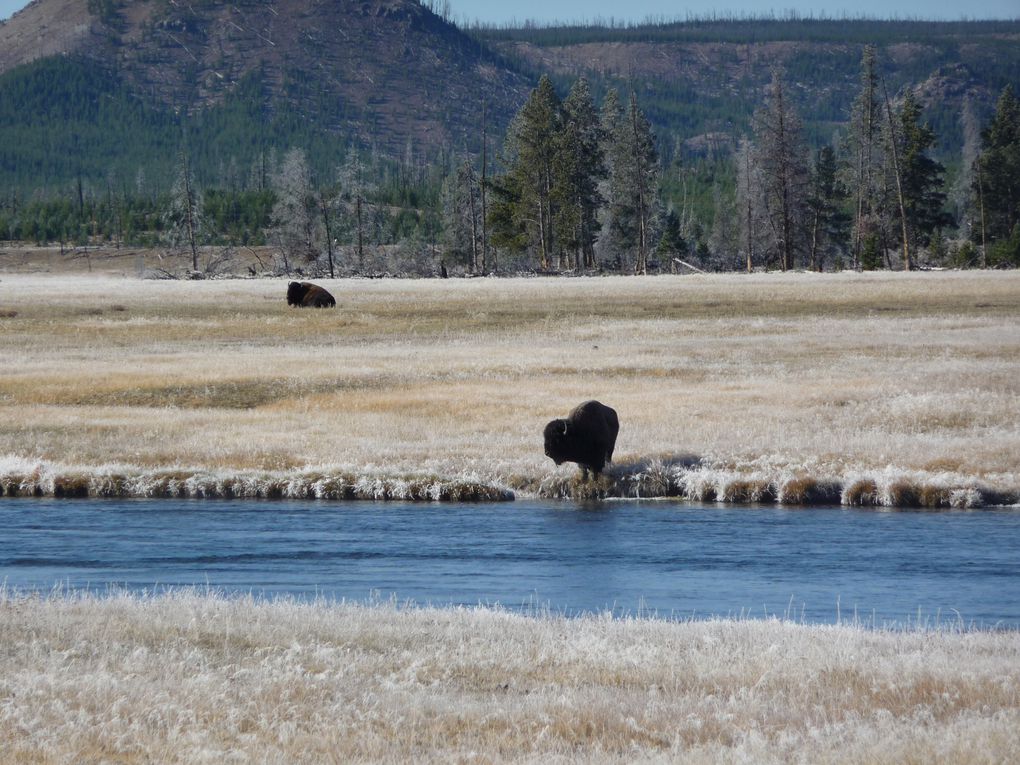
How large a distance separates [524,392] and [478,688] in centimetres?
2257

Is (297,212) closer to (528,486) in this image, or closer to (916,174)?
(916,174)

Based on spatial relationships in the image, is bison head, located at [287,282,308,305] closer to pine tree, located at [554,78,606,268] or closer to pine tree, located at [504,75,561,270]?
pine tree, located at [504,75,561,270]

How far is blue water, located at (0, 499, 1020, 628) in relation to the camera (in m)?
15.2

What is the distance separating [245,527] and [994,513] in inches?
462

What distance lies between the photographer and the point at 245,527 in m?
20.1

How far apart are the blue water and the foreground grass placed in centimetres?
291

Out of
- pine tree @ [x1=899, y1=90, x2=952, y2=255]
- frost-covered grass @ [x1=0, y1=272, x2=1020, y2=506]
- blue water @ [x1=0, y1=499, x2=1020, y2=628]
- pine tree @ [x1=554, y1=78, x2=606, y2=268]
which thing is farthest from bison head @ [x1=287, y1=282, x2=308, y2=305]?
pine tree @ [x1=899, y1=90, x2=952, y2=255]

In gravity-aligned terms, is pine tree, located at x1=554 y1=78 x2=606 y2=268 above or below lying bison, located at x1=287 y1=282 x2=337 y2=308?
above

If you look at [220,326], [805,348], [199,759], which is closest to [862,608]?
[199,759]

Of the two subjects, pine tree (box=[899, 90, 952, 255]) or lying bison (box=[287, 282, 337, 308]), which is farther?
pine tree (box=[899, 90, 952, 255])

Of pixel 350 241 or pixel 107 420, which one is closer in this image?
pixel 107 420

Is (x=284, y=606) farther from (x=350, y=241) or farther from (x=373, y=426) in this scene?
(x=350, y=241)

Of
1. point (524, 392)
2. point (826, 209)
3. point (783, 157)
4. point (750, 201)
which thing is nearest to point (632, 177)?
point (750, 201)

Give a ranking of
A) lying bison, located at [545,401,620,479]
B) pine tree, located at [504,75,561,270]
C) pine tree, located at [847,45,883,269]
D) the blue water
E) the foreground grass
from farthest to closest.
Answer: pine tree, located at [504,75,561,270] < pine tree, located at [847,45,883,269] < lying bison, located at [545,401,620,479] < the blue water < the foreground grass
